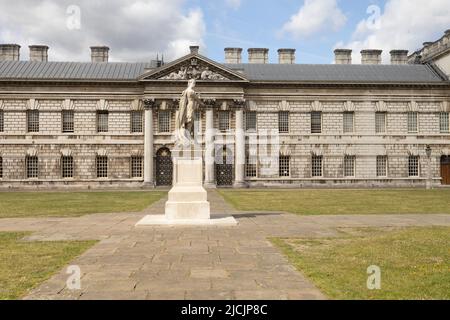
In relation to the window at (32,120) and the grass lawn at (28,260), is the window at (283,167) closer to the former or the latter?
the window at (32,120)

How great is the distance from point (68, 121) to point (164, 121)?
28.4ft

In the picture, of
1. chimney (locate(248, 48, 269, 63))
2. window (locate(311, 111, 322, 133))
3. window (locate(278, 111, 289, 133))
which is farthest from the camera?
chimney (locate(248, 48, 269, 63))

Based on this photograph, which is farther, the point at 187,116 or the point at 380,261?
the point at 187,116

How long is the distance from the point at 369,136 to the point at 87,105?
26.2 m

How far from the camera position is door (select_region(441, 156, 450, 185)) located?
4597 centimetres

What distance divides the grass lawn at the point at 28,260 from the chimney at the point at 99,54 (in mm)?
39162

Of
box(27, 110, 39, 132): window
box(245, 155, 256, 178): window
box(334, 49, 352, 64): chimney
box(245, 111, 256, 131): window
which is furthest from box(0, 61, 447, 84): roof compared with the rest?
box(245, 155, 256, 178): window

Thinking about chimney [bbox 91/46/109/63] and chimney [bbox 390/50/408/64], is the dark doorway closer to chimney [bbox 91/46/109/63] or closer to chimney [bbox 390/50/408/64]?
chimney [bbox 91/46/109/63]

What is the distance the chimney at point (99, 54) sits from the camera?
49031mm

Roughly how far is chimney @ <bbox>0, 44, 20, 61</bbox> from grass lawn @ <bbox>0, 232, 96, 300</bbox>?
40247 mm

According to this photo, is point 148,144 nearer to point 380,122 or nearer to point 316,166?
point 316,166

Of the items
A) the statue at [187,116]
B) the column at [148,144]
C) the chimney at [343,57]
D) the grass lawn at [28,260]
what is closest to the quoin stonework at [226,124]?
the column at [148,144]

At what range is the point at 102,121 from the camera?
1736 inches

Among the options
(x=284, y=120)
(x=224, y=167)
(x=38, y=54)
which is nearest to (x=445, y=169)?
(x=284, y=120)
